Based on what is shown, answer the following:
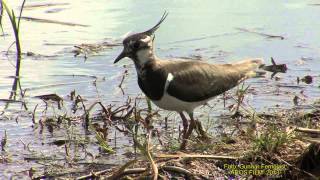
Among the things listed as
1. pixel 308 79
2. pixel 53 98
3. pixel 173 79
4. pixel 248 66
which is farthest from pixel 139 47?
pixel 308 79

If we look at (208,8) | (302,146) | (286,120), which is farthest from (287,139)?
(208,8)

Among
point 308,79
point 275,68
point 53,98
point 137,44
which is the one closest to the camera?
point 137,44

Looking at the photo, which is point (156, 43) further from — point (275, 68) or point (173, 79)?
point (173, 79)

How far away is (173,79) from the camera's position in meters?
5.95

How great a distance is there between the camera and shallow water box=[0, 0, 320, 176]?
23.9 ft

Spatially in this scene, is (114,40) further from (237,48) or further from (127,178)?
(127,178)

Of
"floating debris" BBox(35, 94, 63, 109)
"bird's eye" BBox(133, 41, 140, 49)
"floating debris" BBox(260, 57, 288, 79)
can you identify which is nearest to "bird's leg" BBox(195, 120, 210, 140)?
"bird's eye" BBox(133, 41, 140, 49)

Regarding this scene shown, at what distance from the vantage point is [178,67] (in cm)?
612

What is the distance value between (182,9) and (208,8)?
34 centimetres

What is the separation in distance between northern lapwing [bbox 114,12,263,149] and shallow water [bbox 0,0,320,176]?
65 centimetres

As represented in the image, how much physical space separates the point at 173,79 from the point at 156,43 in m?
3.18

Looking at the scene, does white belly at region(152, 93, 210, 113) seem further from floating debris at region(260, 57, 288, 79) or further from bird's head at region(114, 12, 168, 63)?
floating debris at region(260, 57, 288, 79)

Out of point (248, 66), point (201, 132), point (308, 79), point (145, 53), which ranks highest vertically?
point (145, 53)

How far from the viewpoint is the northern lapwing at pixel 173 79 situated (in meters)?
5.89
